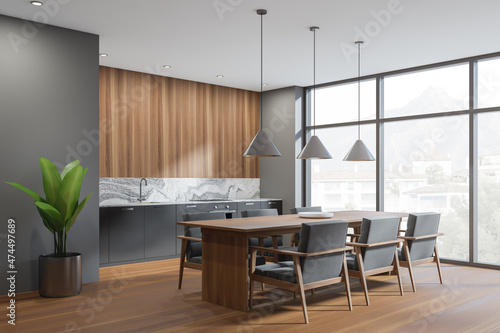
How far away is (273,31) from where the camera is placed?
562cm

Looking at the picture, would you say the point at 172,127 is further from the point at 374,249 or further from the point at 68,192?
the point at 374,249

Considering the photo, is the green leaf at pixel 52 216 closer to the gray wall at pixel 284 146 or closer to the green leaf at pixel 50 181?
the green leaf at pixel 50 181

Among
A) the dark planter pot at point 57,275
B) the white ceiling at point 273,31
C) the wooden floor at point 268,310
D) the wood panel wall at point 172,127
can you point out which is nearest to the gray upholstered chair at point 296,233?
the wooden floor at point 268,310

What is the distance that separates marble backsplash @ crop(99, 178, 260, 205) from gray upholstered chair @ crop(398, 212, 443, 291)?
389 cm

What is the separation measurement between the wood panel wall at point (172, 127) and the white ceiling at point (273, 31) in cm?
42

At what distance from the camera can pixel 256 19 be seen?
17.0 feet

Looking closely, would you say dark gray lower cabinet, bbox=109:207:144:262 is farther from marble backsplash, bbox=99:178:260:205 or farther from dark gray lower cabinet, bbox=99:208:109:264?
marble backsplash, bbox=99:178:260:205

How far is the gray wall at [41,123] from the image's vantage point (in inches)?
198

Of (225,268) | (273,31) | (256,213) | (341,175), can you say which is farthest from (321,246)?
(341,175)

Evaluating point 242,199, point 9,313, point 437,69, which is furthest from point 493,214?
point 9,313

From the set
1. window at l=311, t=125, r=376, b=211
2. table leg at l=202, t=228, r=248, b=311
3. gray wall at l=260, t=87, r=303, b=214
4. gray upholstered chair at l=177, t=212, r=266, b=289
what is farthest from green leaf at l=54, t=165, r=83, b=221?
window at l=311, t=125, r=376, b=211

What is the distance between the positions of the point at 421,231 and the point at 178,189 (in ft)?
13.6

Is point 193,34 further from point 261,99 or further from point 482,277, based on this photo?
point 482,277

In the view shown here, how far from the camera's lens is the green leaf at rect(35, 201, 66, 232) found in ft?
15.4
